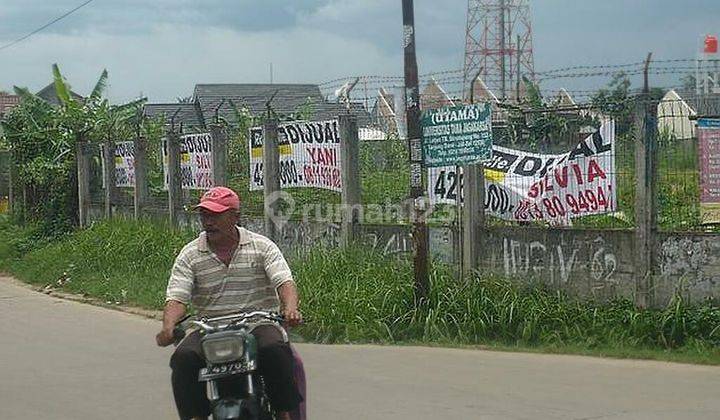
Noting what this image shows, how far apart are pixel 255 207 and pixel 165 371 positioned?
6.26 m

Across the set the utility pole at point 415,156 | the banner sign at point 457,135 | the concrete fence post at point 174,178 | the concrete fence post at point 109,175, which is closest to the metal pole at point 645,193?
the banner sign at point 457,135

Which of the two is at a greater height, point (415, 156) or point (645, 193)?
point (415, 156)

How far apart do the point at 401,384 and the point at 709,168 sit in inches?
153

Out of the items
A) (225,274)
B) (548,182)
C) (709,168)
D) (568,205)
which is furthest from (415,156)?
(225,274)

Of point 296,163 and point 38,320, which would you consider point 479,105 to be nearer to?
point 296,163

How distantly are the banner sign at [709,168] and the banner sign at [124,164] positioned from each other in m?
12.6

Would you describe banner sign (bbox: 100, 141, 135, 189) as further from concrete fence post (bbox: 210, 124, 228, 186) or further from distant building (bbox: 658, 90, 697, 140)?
distant building (bbox: 658, 90, 697, 140)

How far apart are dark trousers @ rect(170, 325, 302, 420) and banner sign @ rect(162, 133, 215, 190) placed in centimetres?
1182

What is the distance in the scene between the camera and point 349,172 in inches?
527

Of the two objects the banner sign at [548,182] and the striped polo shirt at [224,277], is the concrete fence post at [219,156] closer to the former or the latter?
the banner sign at [548,182]

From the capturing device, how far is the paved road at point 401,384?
779 cm

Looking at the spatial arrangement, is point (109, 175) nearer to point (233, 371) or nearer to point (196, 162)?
point (196, 162)

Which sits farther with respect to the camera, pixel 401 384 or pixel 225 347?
pixel 401 384

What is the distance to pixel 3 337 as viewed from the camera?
12.5 m
